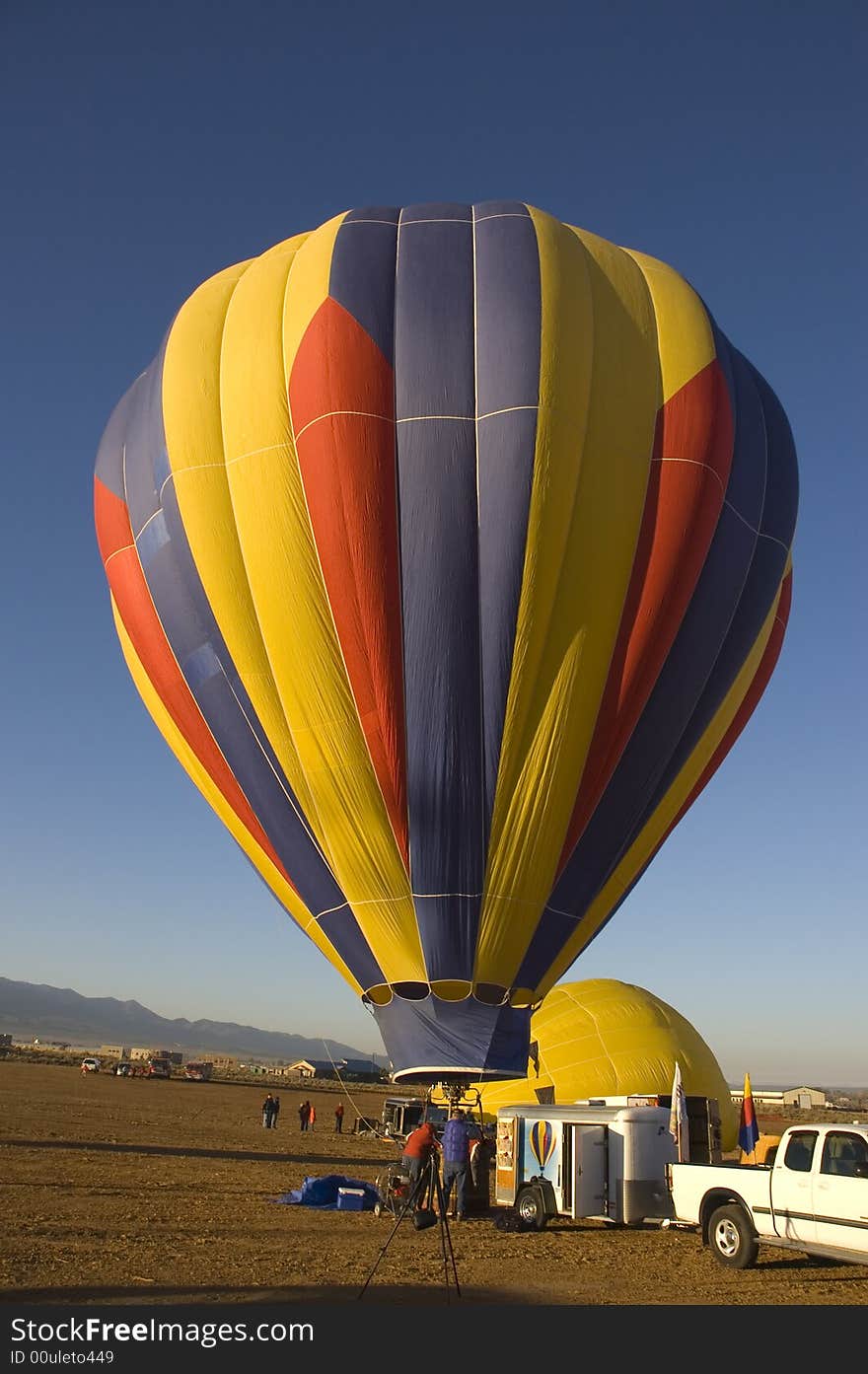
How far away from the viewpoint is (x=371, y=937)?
1366cm

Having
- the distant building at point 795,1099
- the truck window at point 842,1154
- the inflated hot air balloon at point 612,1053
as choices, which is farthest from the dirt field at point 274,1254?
the distant building at point 795,1099

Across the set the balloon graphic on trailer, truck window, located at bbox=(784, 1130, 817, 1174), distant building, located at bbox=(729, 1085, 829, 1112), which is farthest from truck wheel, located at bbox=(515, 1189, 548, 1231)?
distant building, located at bbox=(729, 1085, 829, 1112)

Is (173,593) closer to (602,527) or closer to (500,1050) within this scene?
(602,527)

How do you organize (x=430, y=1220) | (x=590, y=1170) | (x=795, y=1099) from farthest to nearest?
(x=795, y=1099)
(x=590, y=1170)
(x=430, y=1220)

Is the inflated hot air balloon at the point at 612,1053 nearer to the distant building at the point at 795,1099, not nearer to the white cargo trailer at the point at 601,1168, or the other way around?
the white cargo trailer at the point at 601,1168

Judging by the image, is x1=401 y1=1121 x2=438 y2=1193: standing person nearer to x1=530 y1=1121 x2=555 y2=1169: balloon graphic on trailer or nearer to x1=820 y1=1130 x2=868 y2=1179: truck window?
x1=820 y1=1130 x2=868 y2=1179: truck window

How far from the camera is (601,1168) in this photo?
12.8 m

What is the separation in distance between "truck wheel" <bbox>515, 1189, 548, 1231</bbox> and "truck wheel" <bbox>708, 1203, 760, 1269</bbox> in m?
2.40

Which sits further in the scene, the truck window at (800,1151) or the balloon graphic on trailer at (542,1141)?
the balloon graphic on trailer at (542,1141)

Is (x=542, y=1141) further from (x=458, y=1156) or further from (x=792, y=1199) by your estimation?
(x=792, y=1199)

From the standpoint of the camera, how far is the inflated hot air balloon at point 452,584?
43.7 ft

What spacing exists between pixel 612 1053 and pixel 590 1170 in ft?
26.4

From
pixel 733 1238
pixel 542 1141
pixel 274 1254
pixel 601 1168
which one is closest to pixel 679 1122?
pixel 601 1168

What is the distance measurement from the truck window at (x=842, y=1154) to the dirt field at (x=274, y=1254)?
3.03 feet
